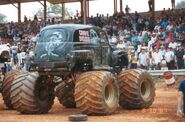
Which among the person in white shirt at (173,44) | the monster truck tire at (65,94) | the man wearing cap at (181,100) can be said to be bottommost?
the monster truck tire at (65,94)

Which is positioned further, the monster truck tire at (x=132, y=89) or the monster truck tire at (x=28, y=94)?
the monster truck tire at (x=132, y=89)

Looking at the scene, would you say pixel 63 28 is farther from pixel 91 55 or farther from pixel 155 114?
pixel 155 114

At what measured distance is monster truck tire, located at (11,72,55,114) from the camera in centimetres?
1303

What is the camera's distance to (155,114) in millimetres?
12844

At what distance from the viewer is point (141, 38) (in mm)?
30516

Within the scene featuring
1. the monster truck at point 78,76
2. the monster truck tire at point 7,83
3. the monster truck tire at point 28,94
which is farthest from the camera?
the monster truck tire at point 7,83

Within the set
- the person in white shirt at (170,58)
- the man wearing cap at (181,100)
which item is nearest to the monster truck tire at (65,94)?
the man wearing cap at (181,100)

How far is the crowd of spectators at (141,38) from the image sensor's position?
1054 inches

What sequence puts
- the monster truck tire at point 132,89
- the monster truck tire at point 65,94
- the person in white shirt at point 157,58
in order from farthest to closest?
the person in white shirt at point 157,58
the monster truck tire at point 65,94
the monster truck tire at point 132,89

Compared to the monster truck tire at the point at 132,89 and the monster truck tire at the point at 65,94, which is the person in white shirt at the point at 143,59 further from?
the monster truck tire at the point at 132,89

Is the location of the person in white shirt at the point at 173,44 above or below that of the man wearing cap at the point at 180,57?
above

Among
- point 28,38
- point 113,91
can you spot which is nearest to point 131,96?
point 113,91

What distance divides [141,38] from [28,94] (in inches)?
720

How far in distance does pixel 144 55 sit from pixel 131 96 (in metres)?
13.3
